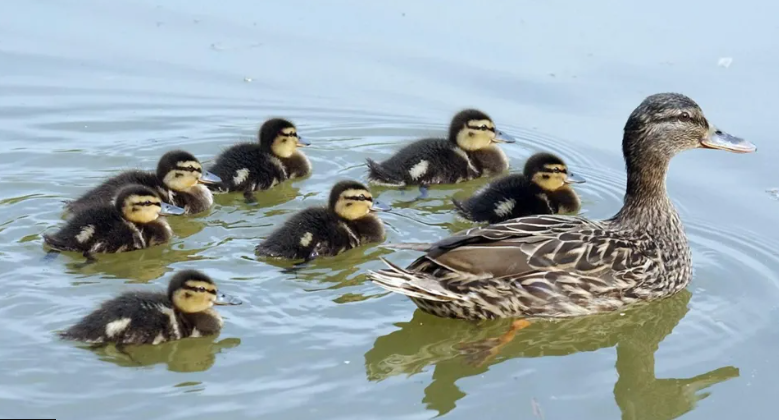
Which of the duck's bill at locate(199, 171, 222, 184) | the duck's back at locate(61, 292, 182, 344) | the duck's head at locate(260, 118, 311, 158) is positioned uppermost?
the duck's head at locate(260, 118, 311, 158)

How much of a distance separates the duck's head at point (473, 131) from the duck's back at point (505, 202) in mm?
492

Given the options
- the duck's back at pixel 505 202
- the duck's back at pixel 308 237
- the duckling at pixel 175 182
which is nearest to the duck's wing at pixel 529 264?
the duck's back at pixel 308 237

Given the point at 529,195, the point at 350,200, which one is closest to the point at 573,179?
the point at 529,195

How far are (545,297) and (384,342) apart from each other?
0.72 m

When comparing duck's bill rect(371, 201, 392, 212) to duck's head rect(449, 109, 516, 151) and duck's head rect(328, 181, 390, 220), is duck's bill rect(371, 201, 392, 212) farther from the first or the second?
duck's head rect(449, 109, 516, 151)

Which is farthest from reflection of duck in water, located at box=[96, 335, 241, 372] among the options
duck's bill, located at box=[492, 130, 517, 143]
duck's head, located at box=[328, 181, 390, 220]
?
duck's bill, located at box=[492, 130, 517, 143]

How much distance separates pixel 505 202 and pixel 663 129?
1140mm

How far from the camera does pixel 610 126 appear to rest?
7715 millimetres

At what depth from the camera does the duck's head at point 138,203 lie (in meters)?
6.26

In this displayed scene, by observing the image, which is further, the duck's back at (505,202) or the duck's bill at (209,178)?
the duck's bill at (209,178)

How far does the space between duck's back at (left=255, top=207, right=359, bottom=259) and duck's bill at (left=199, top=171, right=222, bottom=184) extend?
723 mm

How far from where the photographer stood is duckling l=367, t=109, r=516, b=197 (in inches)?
283

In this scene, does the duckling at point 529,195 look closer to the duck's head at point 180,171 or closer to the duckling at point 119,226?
the duck's head at point 180,171

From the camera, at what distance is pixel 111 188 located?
6.66m
